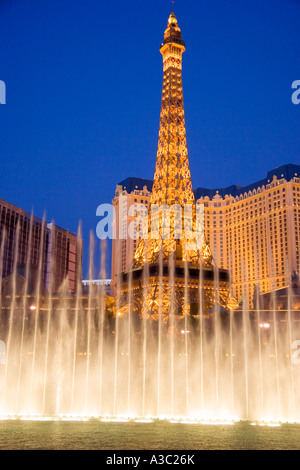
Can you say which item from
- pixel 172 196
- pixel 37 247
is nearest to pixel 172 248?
pixel 172 196

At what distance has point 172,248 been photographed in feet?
195

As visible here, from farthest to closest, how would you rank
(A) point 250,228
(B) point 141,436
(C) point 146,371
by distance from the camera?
(A) point 250,228 < (C) point 146,371 < (B) point 141,436

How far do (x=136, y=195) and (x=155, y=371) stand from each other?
75556 millimetres

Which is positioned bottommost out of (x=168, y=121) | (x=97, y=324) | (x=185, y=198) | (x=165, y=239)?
(x=97, y=324)

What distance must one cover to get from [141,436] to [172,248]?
4615 centimetres

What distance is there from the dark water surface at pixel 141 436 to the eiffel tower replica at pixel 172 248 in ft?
119

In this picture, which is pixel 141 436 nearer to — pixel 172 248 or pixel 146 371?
pixel 146 371

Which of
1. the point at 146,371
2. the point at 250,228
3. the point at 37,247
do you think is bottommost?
the point at 146,371

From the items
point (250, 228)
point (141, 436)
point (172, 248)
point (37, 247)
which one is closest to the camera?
point (141, 436)

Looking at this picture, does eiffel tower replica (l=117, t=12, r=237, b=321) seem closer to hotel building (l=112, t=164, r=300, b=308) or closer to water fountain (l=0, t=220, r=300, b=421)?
water fountain (l=0, t=220, r=300, b=421)

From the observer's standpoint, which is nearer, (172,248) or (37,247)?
(172,248)
